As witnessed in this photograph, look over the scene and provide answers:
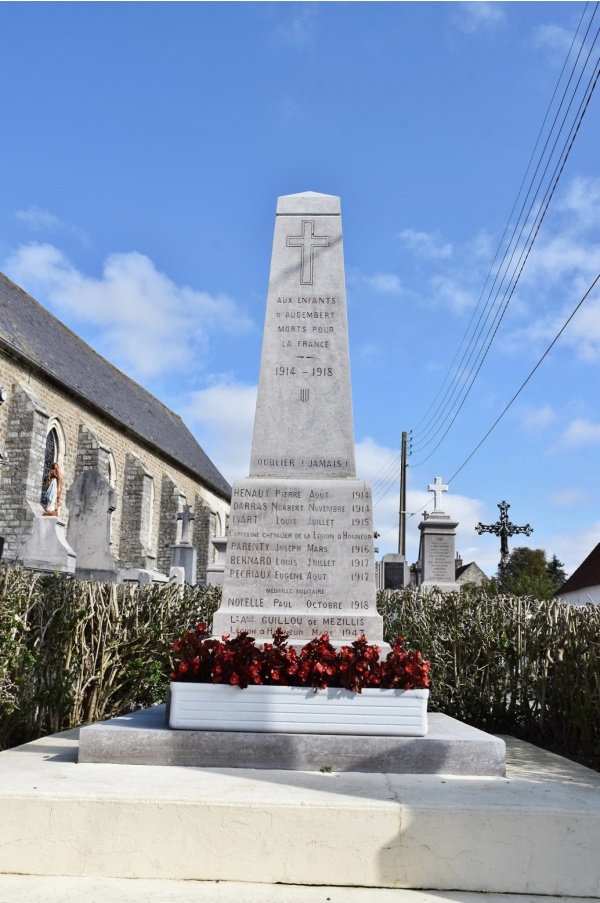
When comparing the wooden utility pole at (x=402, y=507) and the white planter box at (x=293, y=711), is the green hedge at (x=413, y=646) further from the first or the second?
the wooden utility pole at (x=402, y=507)

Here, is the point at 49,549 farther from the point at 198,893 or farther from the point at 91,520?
the point at 198,893

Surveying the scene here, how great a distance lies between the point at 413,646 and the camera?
6.71 meters

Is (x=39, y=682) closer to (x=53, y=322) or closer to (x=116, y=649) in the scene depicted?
(x=116, y=649)

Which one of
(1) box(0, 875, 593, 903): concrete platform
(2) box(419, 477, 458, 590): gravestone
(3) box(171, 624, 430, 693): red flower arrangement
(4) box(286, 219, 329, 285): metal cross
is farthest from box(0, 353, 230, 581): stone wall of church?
(1) box(0, 875, 593, 903): concrete platform

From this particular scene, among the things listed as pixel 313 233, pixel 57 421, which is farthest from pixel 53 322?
pixel 313 233

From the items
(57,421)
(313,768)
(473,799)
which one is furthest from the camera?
(57,421)

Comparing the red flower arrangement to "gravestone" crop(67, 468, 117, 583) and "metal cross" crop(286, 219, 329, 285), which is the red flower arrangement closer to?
"metal cross" crop(286, 219, 329, 285)

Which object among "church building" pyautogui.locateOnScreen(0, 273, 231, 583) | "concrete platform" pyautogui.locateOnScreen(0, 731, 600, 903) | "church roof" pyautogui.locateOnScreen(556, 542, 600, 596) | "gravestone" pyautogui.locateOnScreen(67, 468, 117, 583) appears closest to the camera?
"concrete platform" pyautogui.locateOnScreen(0, 731, 600, 903)

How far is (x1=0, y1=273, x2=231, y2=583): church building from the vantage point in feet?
43.2

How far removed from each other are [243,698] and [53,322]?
26424mm

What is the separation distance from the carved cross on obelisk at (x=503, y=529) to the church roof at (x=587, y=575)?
4.49 metres

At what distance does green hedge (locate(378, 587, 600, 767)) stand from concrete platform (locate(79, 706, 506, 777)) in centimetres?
169

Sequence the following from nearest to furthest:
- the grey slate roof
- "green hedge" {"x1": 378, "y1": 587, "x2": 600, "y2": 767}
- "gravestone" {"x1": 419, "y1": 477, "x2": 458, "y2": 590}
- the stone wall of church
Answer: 1. "green hedge" {"x1": 378, "y1": 587, "x2": 600, "y2": 767}
2. "gravestone" {"x1": 419, "y1": 477, "x2": 458, "y2": 590}
3. the stone wall of church
4. the grey slate roof

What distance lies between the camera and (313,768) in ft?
12.6
